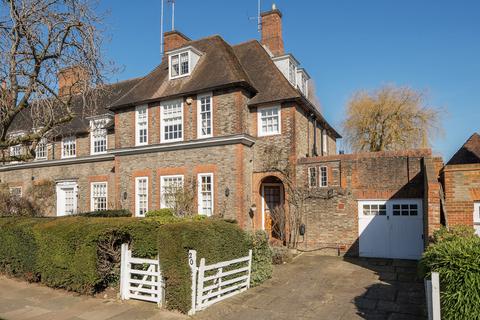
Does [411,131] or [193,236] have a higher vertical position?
[411,131]

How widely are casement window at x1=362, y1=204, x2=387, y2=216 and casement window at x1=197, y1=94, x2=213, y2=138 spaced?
7.82 meters

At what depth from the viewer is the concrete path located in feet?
27.2

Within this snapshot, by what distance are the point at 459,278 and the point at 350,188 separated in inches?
380

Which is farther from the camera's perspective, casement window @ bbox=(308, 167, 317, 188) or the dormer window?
the dormer window

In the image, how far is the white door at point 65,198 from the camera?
23797 millimetres

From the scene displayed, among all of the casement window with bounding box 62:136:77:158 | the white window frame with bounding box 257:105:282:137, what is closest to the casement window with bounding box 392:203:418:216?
the white window frame with bounding box 257:105:282:137

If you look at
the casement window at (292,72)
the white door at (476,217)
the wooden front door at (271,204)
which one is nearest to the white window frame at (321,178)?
the wooden front door at (271,204)

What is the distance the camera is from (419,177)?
14.4m

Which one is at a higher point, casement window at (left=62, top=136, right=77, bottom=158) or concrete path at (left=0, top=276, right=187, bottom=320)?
casement window at (left=62, top=136, right=77, bottom=158)

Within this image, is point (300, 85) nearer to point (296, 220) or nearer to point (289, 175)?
point (289, 175)

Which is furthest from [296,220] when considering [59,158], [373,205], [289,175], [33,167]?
[33,167]

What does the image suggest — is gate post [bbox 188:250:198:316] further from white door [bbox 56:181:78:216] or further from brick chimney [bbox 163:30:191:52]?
white door [bbox 56:181:78:216]

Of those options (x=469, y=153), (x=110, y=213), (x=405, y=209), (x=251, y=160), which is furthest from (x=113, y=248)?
(x=469, y=153)

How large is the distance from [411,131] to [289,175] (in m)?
17.7
